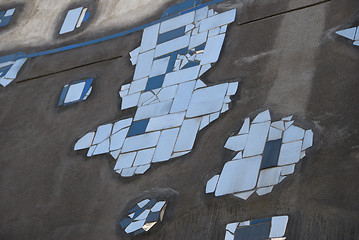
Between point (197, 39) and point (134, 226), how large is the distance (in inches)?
79.1

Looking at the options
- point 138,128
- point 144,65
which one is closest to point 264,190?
point 138,128

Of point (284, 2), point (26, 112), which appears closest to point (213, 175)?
point (284, 2)

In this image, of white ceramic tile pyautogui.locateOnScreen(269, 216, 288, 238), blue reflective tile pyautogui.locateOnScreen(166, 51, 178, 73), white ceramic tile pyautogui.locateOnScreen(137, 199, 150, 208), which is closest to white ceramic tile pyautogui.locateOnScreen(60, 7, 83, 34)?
blue reflective tile pyautogui.locateOnScreen(166, 51, 178, 73)

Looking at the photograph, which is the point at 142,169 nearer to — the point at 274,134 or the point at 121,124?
the point at 121,124

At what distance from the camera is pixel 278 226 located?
17.6ft

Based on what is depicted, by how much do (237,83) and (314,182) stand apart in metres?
1.36

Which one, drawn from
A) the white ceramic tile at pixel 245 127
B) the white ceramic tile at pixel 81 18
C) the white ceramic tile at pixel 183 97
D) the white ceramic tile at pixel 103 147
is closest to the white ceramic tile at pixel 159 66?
the white ceramic tile at pixel 183 97

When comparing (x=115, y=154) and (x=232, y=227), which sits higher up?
(x=115, y=154)

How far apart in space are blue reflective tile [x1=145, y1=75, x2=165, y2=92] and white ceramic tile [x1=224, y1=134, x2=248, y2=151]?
1.14 meters

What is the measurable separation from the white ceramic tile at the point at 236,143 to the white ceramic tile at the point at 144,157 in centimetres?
71

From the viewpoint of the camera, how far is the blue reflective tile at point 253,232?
5.39 m

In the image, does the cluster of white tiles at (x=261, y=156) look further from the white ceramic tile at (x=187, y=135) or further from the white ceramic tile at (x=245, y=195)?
the white ceramic tile at (x=187, y=135)

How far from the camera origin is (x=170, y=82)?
272 inches

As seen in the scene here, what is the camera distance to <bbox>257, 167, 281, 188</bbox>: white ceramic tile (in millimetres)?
5680
